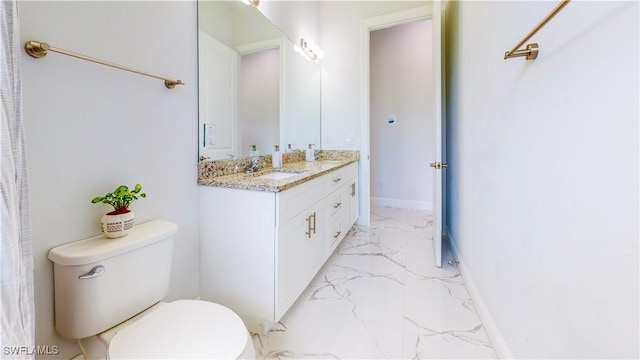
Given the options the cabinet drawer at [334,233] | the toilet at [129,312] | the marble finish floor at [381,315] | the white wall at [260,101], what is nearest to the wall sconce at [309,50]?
the white wall at [260,101]

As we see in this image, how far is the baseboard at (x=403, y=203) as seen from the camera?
4.12 meters

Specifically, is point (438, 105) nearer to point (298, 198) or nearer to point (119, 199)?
point (298, 198)

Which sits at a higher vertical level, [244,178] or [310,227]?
[244,178]

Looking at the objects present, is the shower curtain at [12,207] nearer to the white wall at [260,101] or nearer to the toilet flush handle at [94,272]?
the toilet flush handle at [94,272]

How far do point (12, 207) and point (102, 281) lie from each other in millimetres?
507

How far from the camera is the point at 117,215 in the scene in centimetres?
107

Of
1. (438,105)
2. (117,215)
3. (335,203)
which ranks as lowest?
(335,203)

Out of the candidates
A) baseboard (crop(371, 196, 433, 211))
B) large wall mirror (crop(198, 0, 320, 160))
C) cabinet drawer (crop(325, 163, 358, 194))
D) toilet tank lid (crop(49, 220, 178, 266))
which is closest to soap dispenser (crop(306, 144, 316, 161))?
large wall mirror (crop(198, 0, 320, 160))

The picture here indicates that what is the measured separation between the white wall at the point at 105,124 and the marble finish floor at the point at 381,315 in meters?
0.67

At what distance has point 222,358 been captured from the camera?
806 millimetres

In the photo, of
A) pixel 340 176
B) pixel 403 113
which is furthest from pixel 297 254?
pixel 403 113

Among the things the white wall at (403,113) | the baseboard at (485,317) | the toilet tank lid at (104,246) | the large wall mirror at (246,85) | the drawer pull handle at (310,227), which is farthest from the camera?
the white wall at (403,113)

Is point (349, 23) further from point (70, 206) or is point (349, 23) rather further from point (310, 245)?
point (70, 206)

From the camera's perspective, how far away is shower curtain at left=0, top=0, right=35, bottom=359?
1.83 ft
